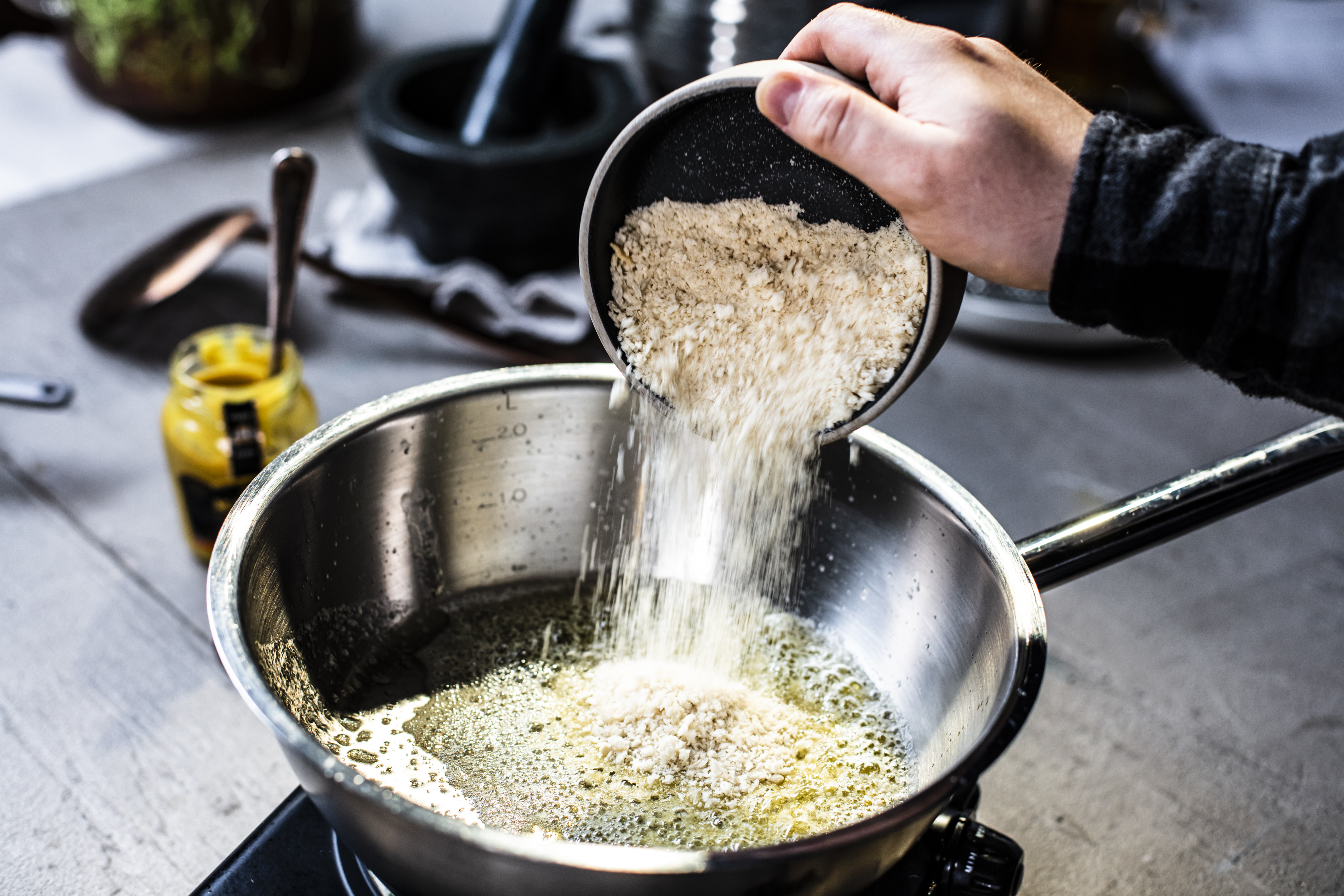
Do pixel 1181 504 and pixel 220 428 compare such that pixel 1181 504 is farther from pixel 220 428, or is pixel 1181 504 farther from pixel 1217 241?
pixel 220 428

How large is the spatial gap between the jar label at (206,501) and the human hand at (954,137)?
0.49 m

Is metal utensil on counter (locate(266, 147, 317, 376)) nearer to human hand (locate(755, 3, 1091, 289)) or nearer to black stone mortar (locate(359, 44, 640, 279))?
black stone mortar (locate(359, 44, 640, 279))

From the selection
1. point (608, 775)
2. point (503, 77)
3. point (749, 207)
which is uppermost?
point (749, 207)

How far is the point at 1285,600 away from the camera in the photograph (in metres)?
0.85

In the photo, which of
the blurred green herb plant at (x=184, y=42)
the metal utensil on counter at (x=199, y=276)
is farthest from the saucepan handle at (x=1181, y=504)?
the blurred green herb plant at (x=184, y=42)

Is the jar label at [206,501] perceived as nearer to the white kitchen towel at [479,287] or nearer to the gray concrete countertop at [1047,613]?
the gray concrete countertop at [1047,613]

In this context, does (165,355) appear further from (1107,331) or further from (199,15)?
(1107,331)

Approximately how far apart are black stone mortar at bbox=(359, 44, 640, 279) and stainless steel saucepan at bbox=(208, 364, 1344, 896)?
A: 1.58ft

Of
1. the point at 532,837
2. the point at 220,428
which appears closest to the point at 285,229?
the point at 220,428

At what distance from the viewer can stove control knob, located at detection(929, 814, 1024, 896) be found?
467 millimetres

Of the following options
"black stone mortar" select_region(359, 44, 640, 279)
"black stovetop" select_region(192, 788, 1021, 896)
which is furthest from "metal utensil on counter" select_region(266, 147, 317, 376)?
"black stovetop" select_region(192, 788, 1021, 896)

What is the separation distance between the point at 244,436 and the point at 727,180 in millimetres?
390

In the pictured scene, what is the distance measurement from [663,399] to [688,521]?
121mm

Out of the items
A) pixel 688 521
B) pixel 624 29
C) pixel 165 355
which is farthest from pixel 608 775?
pixel 624 29
